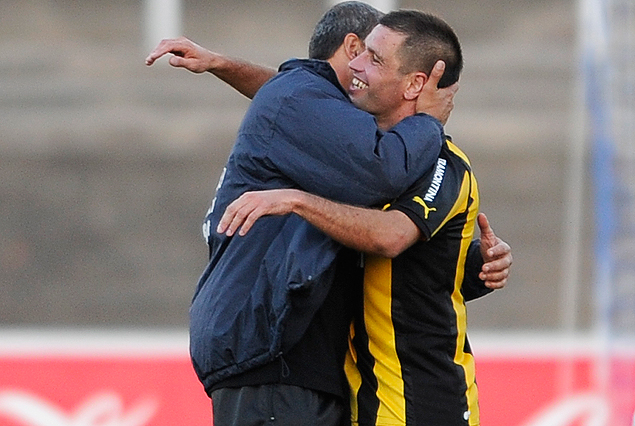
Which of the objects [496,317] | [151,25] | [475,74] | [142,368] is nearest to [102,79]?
[151,25]

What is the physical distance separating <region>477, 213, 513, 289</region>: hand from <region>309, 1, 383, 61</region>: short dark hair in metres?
0.72

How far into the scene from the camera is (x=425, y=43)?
11.4 ft

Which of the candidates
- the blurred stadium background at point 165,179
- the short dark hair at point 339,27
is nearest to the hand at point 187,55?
the short dark hair at point 339,27

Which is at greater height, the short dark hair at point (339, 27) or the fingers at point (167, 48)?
the short dark hair at point (339, 27)

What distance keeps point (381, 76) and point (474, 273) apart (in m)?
0.70

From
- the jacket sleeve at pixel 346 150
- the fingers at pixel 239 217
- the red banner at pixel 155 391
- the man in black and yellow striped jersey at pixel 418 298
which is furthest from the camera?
the red banner at pixel 155 391

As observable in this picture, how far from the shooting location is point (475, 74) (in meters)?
12.7

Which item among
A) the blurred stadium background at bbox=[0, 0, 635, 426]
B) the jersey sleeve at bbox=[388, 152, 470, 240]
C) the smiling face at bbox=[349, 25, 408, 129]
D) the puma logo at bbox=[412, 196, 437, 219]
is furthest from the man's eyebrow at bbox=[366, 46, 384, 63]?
the blurred stadium background at bbox=[0, 0, 635, 426]

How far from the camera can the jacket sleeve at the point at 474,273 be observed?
3623 mm

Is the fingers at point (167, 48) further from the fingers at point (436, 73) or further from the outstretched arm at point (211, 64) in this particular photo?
the fingers at point (436, 73)

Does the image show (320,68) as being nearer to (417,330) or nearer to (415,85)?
(415,85)

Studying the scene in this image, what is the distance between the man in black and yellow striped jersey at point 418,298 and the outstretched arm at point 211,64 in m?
0.63

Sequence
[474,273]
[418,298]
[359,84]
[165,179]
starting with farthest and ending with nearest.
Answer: [165,179] → [474,273] → [359,84] → [418,298]

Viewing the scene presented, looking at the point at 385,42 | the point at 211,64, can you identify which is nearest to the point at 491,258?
the point at 385,42
